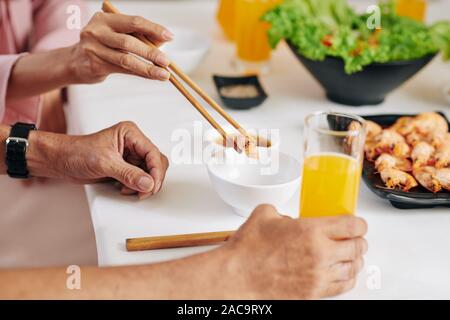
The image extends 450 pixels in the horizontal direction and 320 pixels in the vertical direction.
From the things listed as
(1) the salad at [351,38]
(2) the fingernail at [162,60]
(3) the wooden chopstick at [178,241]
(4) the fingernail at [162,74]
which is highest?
(1) the salad at [351,38]

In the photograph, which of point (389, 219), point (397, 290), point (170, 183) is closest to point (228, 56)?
point (170, 183)

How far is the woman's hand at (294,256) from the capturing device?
849 mm

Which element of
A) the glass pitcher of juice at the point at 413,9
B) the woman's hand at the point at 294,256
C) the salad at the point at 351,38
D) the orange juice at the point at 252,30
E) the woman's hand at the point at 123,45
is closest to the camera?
the woman's hand at the point at 294,256

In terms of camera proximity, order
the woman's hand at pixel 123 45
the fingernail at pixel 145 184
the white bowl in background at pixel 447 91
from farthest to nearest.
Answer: the white bowl in background at pixel 447 91
the woman's hand at pixel 123 45
the fingernail at pixel 145 184

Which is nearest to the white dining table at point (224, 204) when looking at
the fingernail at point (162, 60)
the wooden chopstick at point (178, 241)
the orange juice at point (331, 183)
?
the wooden chopstick at point (178, 241)

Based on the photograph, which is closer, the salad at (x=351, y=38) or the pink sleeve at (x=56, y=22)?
the salad at (x=351, y=38)

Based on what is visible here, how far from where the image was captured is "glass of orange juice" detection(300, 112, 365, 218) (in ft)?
3.08

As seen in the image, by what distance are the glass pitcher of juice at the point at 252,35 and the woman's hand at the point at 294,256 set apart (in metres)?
1.04

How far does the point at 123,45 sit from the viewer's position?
1215mm

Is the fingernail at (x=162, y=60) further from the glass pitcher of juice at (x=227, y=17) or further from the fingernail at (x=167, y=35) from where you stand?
the glass pitcher of juice at (x=227, y=17)

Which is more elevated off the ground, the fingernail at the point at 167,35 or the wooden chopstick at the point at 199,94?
the fingernail at the point at 167,35

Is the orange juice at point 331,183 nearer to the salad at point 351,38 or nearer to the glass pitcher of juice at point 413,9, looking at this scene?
the salad at point 351,38

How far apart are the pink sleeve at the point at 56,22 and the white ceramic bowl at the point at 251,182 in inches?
31.2

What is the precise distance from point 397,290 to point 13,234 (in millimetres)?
902
